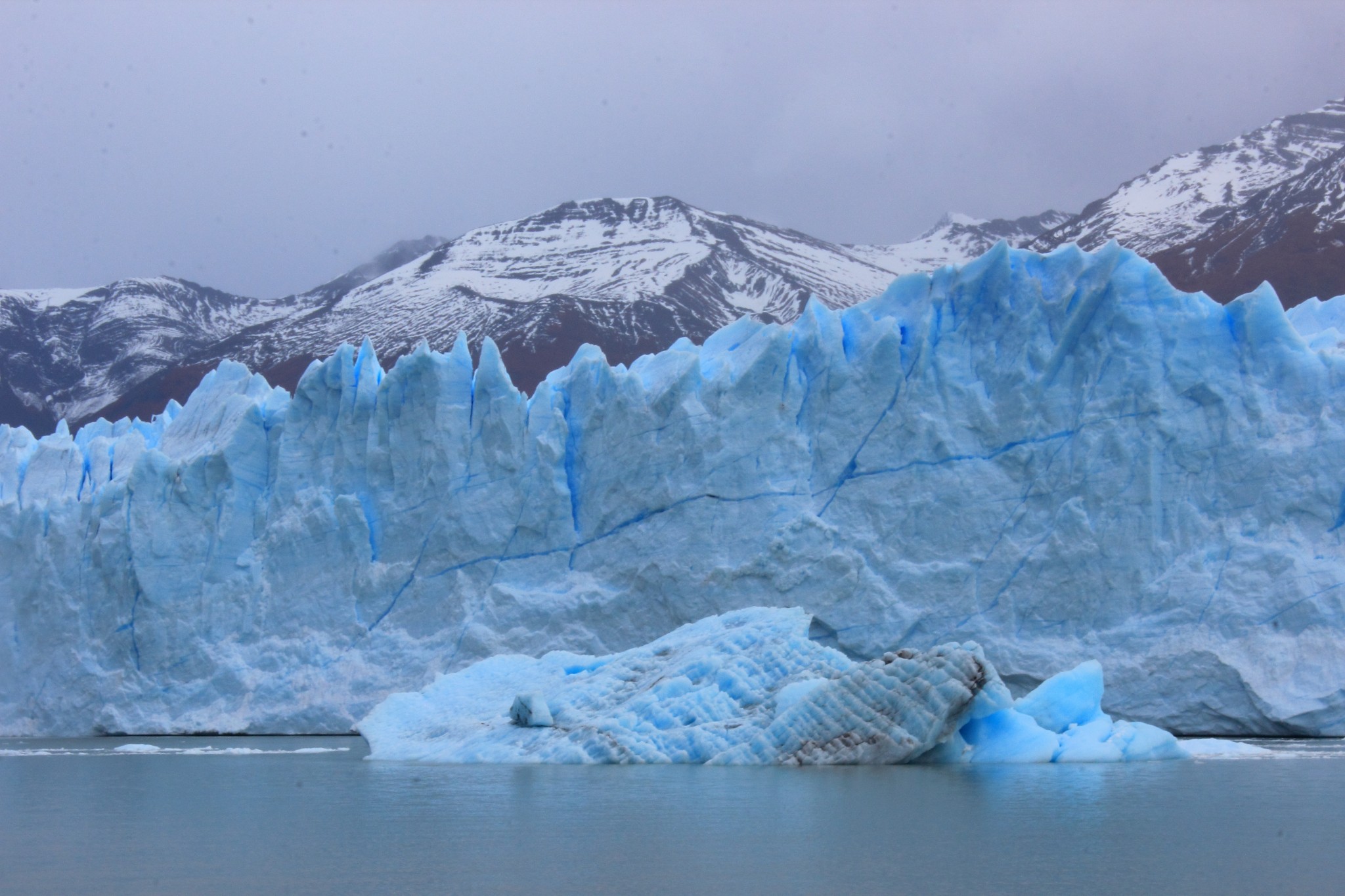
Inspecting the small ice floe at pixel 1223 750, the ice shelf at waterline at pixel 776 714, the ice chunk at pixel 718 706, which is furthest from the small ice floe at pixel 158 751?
the small ice floe at pixel 1223 750

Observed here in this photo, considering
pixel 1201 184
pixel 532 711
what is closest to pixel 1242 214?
pixel 1201 184

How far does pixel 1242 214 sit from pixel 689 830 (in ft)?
109

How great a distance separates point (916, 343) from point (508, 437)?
190 inches

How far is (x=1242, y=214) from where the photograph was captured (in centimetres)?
3550

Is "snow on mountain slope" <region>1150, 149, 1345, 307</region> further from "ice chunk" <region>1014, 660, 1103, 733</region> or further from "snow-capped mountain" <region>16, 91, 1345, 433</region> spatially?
"ice chunk" <region>1014, 660, 1103, 733</region>

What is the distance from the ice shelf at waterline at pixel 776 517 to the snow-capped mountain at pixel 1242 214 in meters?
11.0

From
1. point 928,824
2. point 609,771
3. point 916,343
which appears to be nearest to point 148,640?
point 609,771

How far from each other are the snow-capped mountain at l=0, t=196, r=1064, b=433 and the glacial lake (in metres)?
23.4

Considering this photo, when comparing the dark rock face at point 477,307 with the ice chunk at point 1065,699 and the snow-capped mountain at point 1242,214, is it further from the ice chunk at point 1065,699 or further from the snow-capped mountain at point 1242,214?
the ice chunk at point 1065,699

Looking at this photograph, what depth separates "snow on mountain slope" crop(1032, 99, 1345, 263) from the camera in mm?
39969

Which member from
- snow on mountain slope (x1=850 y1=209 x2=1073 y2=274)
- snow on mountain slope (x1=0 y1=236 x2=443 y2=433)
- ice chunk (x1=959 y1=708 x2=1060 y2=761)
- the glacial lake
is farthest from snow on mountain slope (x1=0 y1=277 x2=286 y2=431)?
ice chunk (x1=959 y1=708 x2=1060 y2=761)

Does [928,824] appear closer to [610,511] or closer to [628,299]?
[610,511]

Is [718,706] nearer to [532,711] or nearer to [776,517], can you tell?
[532,711]

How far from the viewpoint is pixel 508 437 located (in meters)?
15.9
